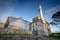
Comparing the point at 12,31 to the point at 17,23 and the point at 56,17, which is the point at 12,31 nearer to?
the point at 17,23

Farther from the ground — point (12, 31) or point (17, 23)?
point (17, 23)

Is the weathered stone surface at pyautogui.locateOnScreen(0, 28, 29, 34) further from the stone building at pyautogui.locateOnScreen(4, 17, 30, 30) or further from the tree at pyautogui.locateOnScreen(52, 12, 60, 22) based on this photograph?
the tree at pyautogui.locateOnScreen(52, 12, 60, 22)

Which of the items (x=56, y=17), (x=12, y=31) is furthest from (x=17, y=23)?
(x=56, y=17)

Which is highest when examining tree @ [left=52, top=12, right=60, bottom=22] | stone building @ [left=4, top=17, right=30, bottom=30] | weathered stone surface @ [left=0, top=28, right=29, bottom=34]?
tree @ [left=52, top=12, right=60, bottom=22]

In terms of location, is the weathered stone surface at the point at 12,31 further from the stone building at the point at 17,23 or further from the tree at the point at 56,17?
the tree at the point at 56,17

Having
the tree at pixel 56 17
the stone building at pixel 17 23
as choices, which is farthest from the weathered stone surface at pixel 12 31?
the tree at pixel 56 17

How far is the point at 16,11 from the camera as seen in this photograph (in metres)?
3.62

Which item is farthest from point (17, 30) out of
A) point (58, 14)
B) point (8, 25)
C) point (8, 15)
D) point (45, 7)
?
point (58, 14)

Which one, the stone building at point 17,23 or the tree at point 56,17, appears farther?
the tree at point 56,17

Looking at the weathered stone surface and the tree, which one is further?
the tree

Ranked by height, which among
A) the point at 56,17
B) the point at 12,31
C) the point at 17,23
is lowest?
the point at 12,31

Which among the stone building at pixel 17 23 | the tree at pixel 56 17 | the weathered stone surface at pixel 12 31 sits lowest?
the weathered stone surface at pixel 12 31

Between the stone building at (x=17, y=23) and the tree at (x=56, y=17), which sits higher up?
the tree at (x=56, y=17)

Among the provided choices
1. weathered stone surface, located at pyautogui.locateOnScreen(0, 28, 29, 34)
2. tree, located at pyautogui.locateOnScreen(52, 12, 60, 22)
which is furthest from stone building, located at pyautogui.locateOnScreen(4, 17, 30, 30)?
tree, located at pyautogui.locateOnScreen(52, 12, 60, 22)
